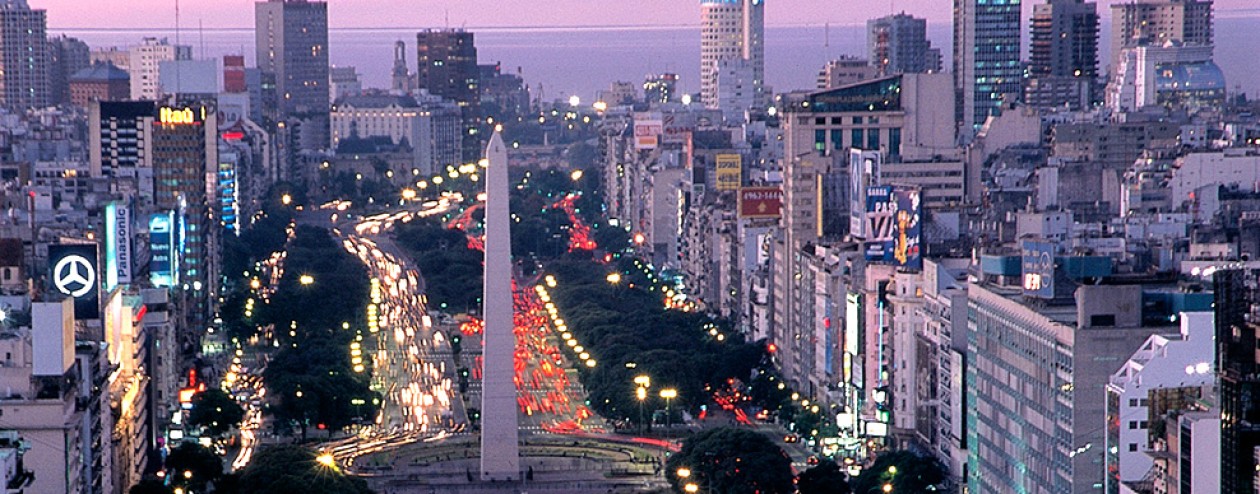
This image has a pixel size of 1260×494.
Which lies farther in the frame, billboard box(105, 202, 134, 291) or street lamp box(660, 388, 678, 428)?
street lamp box(660, 388, 678, 428)

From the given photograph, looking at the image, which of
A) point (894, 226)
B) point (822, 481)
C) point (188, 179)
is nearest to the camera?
point (822, 481)

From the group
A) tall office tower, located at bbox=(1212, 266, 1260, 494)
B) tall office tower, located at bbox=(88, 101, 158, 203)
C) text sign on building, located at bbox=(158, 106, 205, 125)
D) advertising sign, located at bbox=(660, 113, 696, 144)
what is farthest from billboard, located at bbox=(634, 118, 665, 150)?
tall office tower, located at bbox=(1212, 266, 1260, 494)

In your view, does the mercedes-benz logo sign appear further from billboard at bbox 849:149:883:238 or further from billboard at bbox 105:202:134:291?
billboard at bbox 849:149:883:238

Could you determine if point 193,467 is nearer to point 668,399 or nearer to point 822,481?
point 822,481

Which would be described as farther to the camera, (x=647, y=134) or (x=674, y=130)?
(x=647, y=134)

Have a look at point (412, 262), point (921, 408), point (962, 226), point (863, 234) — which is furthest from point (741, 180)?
point (921, 408)

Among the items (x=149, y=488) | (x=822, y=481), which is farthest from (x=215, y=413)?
(x=822, y=481)
